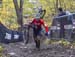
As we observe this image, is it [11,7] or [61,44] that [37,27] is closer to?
[61,44]

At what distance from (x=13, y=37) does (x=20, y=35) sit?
43 cm

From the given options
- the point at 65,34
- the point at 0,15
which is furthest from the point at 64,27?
the point at 0,15

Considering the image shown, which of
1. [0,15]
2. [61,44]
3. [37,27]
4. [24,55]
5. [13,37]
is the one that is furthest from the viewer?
[0,15]

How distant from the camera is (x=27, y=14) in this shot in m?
31.4

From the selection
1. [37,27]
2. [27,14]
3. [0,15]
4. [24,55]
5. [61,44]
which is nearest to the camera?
[24,55]

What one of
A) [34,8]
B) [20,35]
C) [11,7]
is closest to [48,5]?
[34,8]

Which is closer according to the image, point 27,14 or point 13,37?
point 13,37

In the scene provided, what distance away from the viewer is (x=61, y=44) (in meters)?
12.5

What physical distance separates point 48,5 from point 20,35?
58.0 feet

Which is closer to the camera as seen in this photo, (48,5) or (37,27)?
(37,27)

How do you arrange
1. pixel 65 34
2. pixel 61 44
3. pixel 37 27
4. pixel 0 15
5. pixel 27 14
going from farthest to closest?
pixel 27 14, pixel 0 15, pixel 65 34, pixel 61 44, pixel 37 27

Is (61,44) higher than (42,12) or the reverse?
the reverse

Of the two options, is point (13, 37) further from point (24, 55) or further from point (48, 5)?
point (48, 5)

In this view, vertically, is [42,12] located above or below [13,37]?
above
